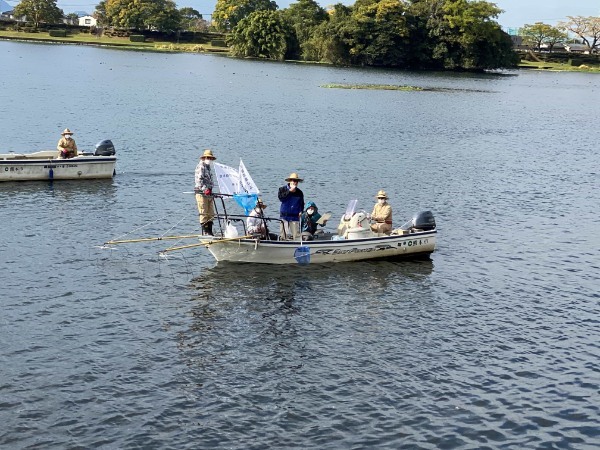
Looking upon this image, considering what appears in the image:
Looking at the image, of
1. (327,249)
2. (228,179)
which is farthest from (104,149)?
(327,249)

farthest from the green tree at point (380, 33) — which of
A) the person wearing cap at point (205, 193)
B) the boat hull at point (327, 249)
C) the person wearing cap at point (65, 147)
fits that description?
the person wearing cap at point (205, 193)

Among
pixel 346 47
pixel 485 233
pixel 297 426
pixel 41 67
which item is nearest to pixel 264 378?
pixel 297 426

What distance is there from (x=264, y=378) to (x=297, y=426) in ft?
8.82

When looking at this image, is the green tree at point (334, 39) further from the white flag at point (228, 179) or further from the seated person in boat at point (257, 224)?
the seated person in boat at point (257, 224)

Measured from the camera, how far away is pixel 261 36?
189 metres

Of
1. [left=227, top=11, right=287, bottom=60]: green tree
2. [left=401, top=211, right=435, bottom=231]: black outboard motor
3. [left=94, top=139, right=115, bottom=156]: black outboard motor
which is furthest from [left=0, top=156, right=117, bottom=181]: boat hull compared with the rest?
[left=227, top=11, right=287, bottom=60]: green tree

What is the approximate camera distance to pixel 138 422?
2025cm

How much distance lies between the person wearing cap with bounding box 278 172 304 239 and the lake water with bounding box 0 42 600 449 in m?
1.81

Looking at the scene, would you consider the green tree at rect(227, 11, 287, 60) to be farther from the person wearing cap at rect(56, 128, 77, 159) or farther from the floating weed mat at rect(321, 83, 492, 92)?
the person wearing cap at rect(56, 128, 77, 159)

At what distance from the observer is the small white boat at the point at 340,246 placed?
105 feet

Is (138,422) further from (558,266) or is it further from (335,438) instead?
(558,266)

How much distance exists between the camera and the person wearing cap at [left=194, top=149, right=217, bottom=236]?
33094 mm

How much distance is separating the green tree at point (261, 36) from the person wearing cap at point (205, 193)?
157 m

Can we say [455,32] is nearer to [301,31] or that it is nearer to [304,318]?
[301,31]
